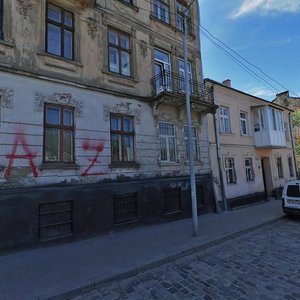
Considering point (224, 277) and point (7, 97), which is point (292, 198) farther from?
point (7, 97)

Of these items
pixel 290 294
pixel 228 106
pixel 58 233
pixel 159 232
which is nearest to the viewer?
pixel 290 294

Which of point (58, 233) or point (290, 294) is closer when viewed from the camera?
point (290, 294)

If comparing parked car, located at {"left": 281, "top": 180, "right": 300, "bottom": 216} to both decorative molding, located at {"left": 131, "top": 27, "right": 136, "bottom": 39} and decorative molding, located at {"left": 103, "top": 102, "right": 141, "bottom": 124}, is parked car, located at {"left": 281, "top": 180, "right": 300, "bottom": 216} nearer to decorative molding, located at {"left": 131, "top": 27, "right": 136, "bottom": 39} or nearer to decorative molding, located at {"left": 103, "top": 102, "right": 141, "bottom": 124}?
decorative molding, located at {"left": 103, "top": 102, "right": 141, "bottom": 124}

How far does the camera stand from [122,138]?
30.3ft

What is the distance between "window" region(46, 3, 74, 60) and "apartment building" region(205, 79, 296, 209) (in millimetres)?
7627

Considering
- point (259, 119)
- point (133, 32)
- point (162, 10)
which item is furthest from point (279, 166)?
point (133, 32)

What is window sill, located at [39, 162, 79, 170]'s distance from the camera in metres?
7.13

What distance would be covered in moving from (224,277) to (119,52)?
884cm

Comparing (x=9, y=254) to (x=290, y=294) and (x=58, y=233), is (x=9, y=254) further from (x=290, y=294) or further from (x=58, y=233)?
(x=290, y=294)

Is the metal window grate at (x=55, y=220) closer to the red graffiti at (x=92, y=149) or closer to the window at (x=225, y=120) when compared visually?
the red graffiti at (x=92, y=149)

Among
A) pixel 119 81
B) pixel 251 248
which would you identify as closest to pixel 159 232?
pixel 251 248

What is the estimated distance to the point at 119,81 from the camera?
30.9ft

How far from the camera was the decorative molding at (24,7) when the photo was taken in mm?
7285

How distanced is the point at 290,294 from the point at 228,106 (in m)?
11.6
